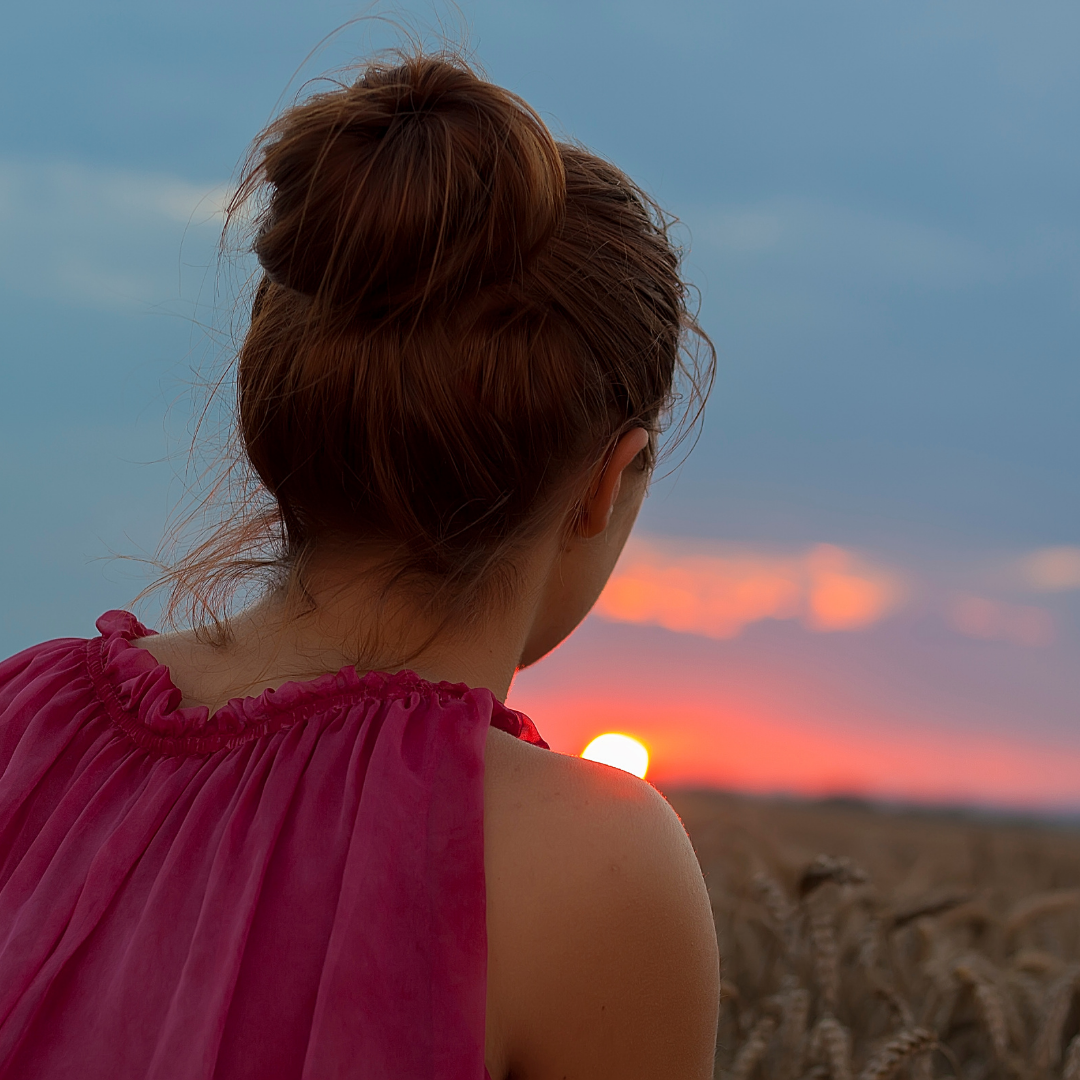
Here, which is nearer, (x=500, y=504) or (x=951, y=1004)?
(x=500, y=504)

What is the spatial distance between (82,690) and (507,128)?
0.78m

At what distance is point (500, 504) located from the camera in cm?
117

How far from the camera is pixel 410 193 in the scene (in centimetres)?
114

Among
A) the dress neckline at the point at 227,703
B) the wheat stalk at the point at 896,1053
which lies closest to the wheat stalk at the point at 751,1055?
the wheat stalk at the point at 896,1053

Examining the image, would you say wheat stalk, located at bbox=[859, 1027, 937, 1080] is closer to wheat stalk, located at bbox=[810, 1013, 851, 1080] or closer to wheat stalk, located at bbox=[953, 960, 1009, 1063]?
wheat stalk, located at bbox=[810, 1013, 851, 1080]

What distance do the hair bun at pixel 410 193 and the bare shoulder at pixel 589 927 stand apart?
49 cm

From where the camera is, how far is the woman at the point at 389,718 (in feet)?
3.22

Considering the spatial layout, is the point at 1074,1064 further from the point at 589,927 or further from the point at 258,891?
the point at 258,891

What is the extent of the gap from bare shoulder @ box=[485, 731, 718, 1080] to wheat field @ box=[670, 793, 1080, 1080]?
64 cm

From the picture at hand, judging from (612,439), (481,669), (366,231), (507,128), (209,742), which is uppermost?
(507,128)

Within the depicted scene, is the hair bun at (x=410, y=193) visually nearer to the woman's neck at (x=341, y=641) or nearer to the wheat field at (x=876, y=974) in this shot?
the woman's neck at (x=341, y=641)

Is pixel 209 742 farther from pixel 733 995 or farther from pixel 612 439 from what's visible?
pixel 733 995

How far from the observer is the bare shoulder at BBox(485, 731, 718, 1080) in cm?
100

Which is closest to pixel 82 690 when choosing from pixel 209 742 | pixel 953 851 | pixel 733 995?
pixel 209 742
